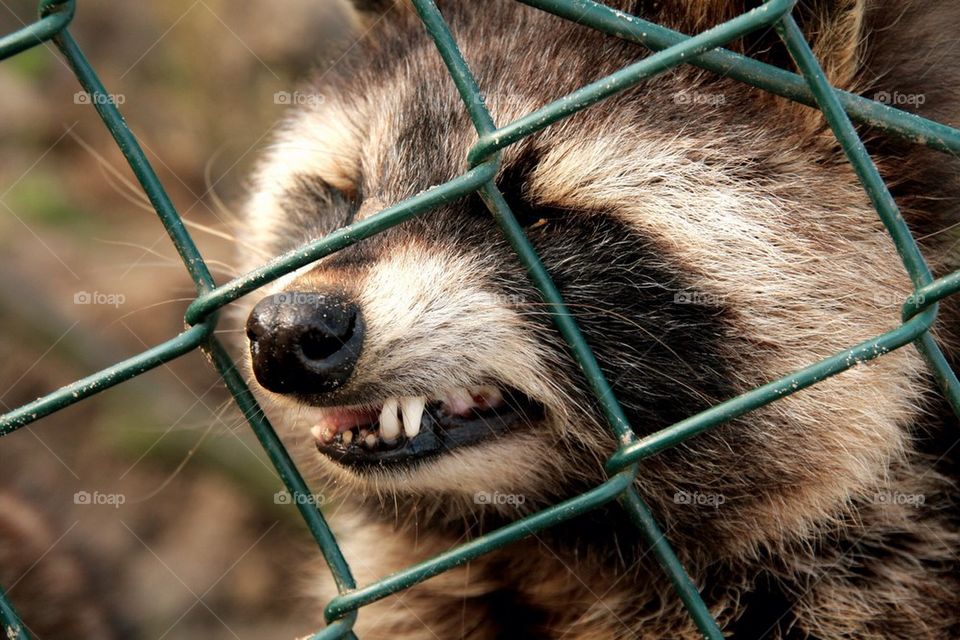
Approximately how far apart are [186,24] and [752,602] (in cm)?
477

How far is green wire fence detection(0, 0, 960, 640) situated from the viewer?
1.80m

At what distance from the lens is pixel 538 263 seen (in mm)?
2012

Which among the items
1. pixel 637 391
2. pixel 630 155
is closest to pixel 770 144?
pixel 630 155

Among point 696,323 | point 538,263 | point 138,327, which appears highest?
point 138,327

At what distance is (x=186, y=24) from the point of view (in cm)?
609

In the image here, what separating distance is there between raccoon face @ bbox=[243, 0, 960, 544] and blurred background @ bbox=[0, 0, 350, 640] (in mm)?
1466

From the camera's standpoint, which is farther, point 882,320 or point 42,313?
point 42,313

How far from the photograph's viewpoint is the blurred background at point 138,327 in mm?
4406

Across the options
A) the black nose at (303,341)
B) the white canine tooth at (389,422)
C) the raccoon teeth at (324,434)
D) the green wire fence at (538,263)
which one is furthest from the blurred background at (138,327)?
the green wire fence at (538,263)

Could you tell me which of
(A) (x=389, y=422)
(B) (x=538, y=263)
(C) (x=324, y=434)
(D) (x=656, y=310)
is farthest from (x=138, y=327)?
(B) (x=538, y=263)

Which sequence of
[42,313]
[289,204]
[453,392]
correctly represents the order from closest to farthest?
[453,392] → [289,204] → [42,313]

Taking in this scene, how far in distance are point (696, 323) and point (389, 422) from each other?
0.75m

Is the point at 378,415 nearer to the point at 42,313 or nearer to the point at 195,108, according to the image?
the point at 42,313

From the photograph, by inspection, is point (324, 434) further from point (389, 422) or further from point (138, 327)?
point (138, 327)
